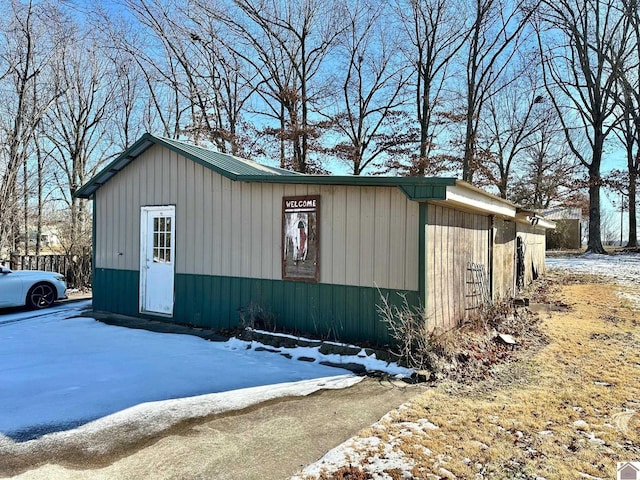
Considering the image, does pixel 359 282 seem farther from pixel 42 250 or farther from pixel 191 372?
pixel 42 250

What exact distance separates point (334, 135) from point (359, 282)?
1589 cm

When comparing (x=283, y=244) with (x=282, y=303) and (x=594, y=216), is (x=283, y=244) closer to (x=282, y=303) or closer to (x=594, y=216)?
(x=282, y=303)

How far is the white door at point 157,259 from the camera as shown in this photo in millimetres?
7289

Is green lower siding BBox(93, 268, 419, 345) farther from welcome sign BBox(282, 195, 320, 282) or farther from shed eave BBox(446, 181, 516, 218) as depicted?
shed eave BBox(446, 181, 516, 218)

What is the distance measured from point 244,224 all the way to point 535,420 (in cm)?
448

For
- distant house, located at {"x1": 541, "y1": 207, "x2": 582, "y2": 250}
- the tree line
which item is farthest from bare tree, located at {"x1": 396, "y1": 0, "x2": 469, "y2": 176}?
distant house, located at {"x1": 541, "y1": 207, "x2": 582, "y2": 250}

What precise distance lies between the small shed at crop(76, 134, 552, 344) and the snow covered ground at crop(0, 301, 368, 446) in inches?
33.4

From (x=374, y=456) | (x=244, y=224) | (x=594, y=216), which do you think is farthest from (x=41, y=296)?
(x=594, y=216)

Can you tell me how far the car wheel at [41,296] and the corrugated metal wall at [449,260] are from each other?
27.2 feet

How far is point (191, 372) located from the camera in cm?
472

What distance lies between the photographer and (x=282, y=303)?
6.08 m

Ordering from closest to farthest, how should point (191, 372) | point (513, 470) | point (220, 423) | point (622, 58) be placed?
point (513, 470) < point (220, 423) < point (191, 372) < point (622, 58)

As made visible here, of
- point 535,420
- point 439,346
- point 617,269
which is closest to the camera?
point 535,420

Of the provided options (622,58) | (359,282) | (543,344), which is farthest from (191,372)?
(622,58)
